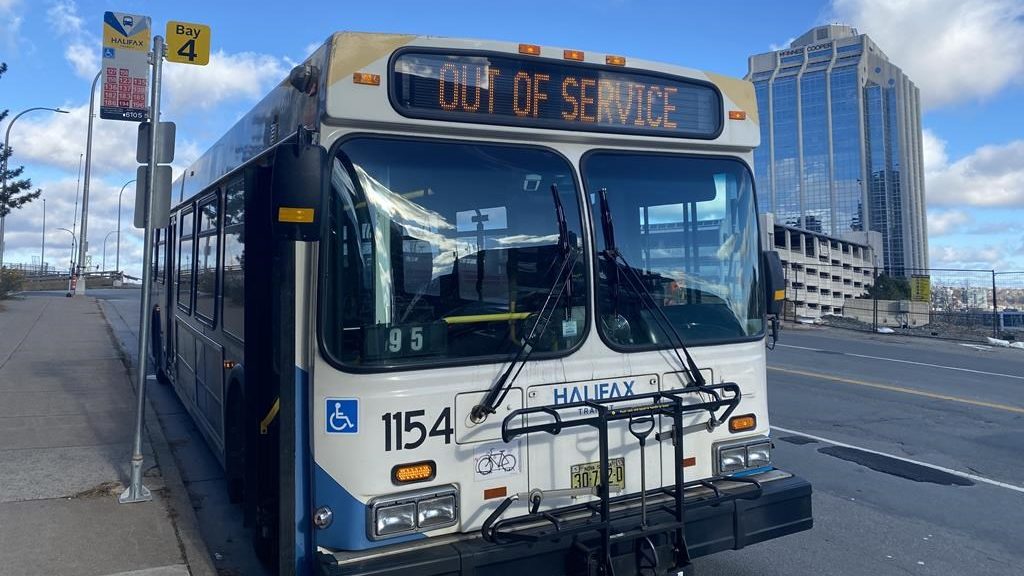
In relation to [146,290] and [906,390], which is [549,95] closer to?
[146,290]

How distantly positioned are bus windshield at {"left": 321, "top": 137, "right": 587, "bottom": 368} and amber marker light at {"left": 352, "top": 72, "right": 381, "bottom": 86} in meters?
0.26

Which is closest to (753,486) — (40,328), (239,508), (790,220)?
(239,508)

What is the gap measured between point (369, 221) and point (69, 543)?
137 inches

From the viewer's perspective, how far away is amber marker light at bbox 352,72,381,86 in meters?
3.44

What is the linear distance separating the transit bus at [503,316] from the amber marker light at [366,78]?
0.04 feet

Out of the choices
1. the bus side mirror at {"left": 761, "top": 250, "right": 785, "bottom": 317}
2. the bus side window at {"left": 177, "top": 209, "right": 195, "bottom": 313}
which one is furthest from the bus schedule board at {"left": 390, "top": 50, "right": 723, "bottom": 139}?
the bus side window at {"left": 177, "top": 209, "right": 195, "bottom": 313}

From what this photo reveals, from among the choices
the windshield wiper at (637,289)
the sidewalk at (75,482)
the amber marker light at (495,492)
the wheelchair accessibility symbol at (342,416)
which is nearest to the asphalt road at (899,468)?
the windshield wiper at (637,289)

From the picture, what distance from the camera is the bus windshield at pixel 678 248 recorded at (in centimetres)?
397

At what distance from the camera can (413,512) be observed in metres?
3.41

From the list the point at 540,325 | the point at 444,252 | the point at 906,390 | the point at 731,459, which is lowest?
the point at 906,390

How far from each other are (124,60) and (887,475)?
25.9 feet

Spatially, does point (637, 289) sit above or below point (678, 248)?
below

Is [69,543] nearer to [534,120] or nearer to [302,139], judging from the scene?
[302,139]

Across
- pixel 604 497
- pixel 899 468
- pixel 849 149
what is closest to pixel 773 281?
pixel 604 497
